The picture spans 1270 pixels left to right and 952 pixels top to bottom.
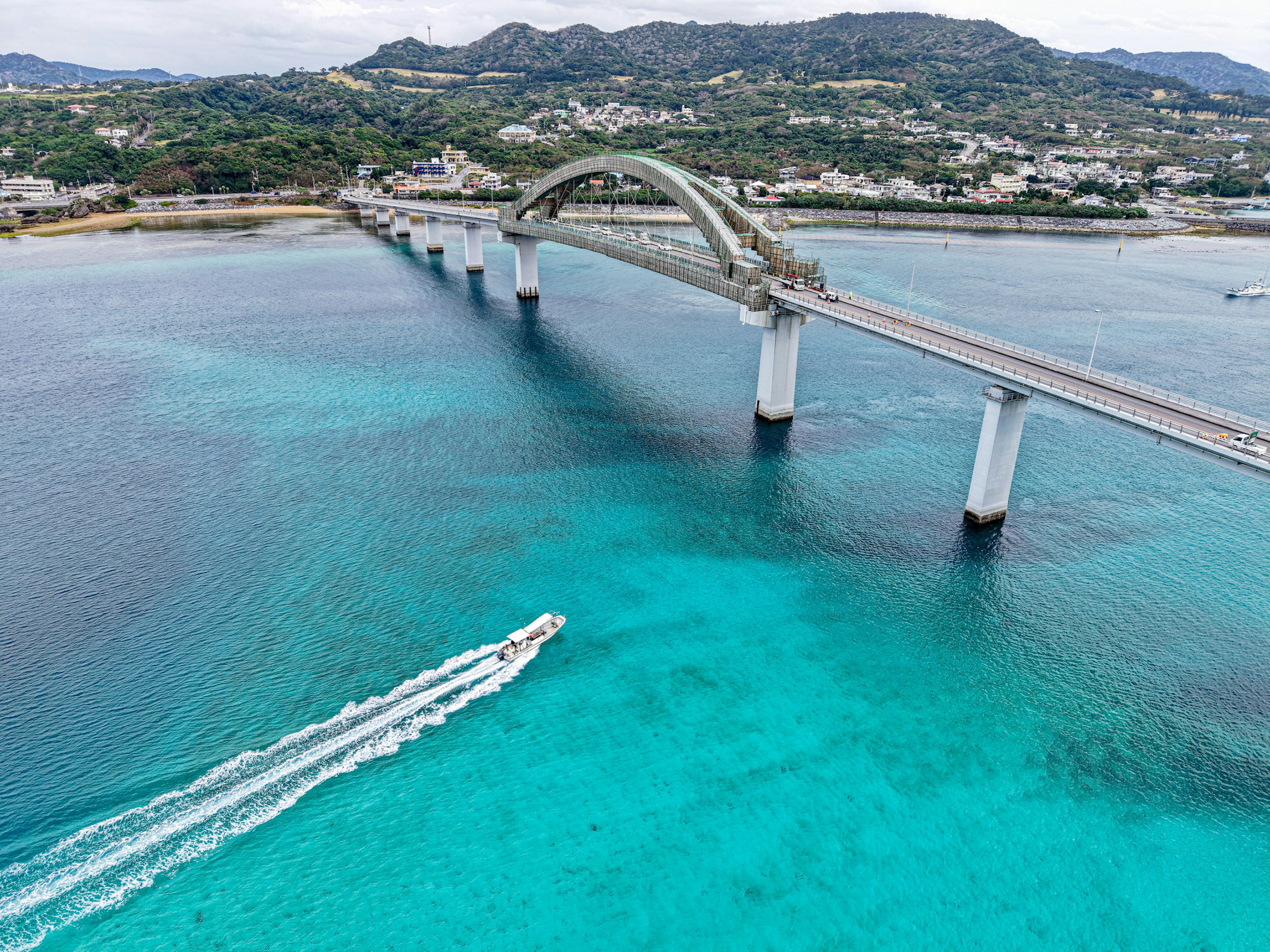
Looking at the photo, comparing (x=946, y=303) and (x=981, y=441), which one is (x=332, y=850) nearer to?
(x=981, y=441)

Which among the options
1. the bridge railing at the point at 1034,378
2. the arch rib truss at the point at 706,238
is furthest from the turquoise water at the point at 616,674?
the arch rib truss at the point at 706,238

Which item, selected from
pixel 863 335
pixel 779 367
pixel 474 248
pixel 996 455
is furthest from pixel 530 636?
pixel 474 248

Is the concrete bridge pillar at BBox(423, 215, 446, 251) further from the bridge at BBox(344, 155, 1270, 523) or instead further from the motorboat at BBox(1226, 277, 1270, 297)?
the motorboat at BBox(1226, 277, 1270, 297)

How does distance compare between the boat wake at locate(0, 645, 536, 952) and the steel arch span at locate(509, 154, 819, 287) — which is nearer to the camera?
the boat wake at locate(0, 645, 536, 952)

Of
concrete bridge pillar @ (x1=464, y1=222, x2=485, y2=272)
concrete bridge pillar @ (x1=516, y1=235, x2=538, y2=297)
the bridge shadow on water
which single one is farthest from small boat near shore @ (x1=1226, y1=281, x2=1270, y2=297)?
concrete bridge pillar @ (x1=464, y1=222, x2=485, y2=272)

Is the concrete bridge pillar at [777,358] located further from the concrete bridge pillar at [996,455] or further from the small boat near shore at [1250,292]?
the small boat near shore at [1250,292]

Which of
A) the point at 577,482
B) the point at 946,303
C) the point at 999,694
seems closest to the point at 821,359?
the point at 946,303

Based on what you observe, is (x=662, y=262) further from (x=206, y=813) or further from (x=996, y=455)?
(x=206, y=813)

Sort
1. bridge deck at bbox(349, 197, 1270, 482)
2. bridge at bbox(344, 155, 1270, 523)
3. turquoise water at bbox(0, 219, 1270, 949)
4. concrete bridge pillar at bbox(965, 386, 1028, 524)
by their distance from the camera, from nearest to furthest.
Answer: turquoise water at bbox(0, 219, 1270, 949) < bridge deck at bbox(349, 197, 1270, 482) < bridge at bbox(344, 155, 1270, 523) < concrete bridge pillar at bbox(965, 386, 1028, 524)
